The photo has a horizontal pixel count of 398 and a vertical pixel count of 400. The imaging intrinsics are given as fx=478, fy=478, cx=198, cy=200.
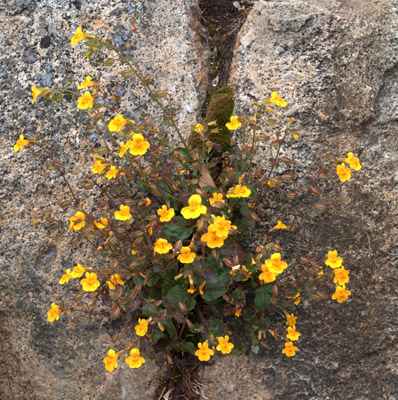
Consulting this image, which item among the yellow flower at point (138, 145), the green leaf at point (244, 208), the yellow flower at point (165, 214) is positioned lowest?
the green leaf at point (244, 208)

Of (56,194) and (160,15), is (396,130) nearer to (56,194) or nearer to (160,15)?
(160,15)

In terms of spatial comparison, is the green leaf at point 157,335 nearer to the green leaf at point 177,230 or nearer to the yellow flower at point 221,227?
the green leaf at point 177,230

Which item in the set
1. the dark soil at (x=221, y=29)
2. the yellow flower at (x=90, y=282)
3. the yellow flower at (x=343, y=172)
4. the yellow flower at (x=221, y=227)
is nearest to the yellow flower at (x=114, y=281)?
the yellow flower at (x=90, y=282)

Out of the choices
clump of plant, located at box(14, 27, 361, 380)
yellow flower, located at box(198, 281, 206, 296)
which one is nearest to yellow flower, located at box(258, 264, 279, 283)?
clump of plant, located at box(14, 27, 361, 380)

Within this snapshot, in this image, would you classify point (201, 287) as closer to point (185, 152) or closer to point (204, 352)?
point (204, 352)

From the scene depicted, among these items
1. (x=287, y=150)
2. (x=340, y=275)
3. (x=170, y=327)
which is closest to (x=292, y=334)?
(x=340, y=275)

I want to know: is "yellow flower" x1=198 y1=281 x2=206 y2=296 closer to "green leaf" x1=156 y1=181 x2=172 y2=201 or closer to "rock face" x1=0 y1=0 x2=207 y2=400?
"green leaf" x1=156 y1=181 x2=172 y2=201

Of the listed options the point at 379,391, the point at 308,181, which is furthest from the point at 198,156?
the point at 379,391
